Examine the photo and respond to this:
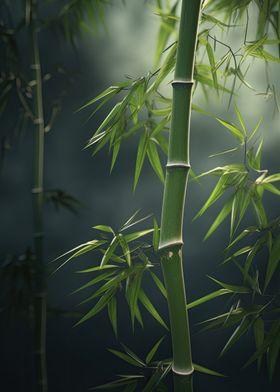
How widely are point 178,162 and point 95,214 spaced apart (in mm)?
1554

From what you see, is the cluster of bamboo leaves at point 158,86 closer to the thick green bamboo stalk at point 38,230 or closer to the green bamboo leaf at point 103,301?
the green bamboo leaf at point 103,301

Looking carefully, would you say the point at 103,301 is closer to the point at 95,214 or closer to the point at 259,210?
the point at 259,210

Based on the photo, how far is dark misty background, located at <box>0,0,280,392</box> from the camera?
95.2 inches

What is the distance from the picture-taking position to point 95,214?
2.47m

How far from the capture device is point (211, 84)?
3.53ft

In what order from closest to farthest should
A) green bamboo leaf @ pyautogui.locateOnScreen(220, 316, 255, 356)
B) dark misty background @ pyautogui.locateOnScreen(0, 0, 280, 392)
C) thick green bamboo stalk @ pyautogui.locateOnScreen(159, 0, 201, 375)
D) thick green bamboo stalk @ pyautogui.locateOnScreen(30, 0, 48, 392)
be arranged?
1. thick green bamboo stalk @ pyautogui.locateOnScreen(159, 0, 201, 375)
2. green bamboo leaf @ pyautogui.locateOnScreen(220, 316, 255, 356)
3. thick green bamboo stalk @ pyautogui.locateOnScreen(30, 0, 48, 392)
4. dark misty background @ pyautogui.locateOnScreen(0, 0, 280, 392)

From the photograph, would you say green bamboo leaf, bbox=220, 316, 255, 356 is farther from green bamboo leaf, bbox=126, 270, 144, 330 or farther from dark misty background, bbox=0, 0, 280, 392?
dark misty background, bbox=0, 0, 280, 392

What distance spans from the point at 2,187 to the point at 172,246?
1.66 metres

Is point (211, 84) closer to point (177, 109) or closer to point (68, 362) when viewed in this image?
point (177, 109)

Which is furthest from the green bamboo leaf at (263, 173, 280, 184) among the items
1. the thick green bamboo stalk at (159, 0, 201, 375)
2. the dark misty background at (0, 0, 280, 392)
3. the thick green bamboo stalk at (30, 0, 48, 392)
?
the dark misty background at (0, 0, 280, 392)

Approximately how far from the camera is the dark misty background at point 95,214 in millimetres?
2418

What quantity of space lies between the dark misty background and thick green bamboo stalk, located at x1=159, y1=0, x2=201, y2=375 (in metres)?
1.44

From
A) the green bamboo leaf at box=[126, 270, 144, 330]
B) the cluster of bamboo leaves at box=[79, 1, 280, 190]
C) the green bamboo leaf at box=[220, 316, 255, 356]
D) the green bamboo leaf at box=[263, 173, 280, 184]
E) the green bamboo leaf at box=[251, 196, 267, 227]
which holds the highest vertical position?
the cluster of bamboo leaves at box=[79, 1, 280, 190]

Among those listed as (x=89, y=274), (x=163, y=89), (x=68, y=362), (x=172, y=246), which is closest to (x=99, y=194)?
(x=89, y=274)
